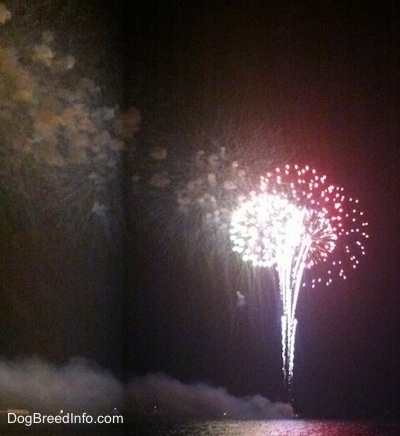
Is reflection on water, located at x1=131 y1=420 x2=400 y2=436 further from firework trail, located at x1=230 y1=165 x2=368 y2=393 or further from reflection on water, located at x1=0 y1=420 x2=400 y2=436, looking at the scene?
firework trail, located at x1=230 y1=165 x2=368 y2=393

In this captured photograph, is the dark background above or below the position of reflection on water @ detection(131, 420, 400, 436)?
above

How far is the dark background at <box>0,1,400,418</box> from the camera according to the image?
2574 mm

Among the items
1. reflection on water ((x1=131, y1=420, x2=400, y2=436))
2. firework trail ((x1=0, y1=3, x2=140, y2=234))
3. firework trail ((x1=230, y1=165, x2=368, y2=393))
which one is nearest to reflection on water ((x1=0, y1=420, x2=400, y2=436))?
reflection on water ((x1=131, y1=420, x2=400, y2=436))

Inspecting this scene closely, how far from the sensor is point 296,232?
2.61 m

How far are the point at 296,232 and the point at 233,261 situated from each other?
0.27 metres

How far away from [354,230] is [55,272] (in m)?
1.18

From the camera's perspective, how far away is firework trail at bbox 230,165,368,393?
2.61 meters

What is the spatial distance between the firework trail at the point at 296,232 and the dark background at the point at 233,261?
0.14 ft

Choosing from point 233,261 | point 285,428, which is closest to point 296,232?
point 233,261

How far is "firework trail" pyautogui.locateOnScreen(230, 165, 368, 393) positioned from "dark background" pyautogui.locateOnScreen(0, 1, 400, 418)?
0.04 meters

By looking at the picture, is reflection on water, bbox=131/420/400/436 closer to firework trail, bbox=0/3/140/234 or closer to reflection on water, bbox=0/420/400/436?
reflection on water, bbox=0/420/400/436

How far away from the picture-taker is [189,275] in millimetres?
2656

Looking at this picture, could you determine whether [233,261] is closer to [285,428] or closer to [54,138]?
[285,428]

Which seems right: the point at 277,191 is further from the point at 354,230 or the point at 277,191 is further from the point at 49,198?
the point at 49,198
